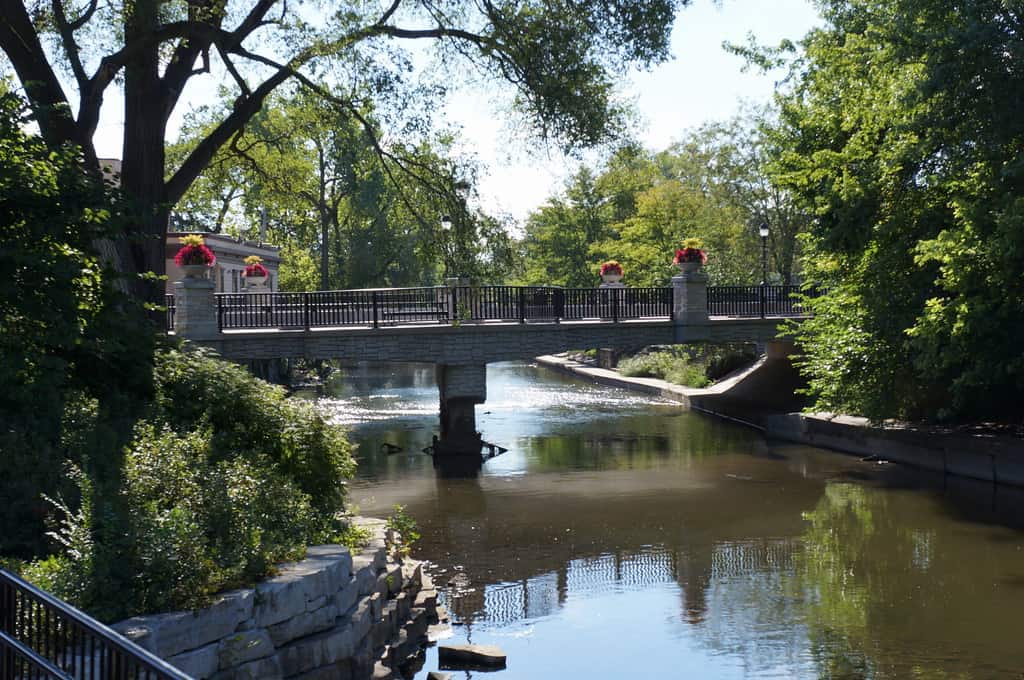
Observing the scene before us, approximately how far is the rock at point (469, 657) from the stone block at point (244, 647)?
289 centimetres

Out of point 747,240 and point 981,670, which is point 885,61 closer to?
point 981,670

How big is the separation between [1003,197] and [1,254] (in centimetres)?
1437

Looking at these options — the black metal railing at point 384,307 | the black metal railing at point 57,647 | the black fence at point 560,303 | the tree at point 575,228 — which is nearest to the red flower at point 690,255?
the black fence at point 560,303

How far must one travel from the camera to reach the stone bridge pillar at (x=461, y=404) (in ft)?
87.3

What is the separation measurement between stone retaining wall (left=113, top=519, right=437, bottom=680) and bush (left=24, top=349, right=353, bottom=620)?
7.8 inches

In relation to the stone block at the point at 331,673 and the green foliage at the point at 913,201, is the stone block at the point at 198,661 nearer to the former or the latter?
the stone block at the point at 331,673

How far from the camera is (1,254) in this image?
9.34m

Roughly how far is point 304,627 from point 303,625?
0.03 metres

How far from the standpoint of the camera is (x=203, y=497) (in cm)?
902

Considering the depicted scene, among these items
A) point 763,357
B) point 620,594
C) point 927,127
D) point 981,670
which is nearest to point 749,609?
point 620,594

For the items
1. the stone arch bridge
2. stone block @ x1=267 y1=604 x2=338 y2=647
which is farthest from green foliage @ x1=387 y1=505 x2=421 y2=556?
the stone arch bridge

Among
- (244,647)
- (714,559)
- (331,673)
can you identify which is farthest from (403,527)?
(244,647)

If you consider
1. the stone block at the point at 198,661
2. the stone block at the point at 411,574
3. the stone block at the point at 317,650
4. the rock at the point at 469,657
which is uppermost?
the stone block at the point at 198,661

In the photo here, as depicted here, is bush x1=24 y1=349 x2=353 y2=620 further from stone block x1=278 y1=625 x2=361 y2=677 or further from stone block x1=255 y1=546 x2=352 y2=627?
stone block x1=278 y1=625 x2=361 y2=677
